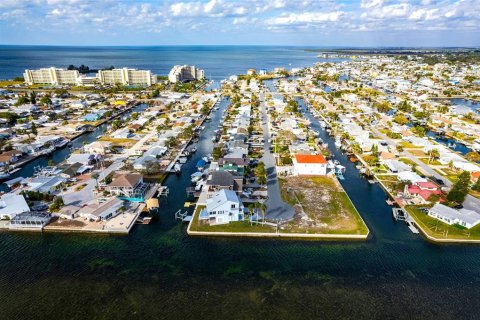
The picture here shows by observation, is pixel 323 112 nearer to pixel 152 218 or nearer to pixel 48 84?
pixel 152 218

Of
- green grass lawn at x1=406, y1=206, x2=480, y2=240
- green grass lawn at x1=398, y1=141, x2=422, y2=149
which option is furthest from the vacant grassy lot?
green grass lawn at x1=398, y1=141, x2=422, y2=149

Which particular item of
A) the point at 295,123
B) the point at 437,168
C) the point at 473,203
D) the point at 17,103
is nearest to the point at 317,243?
the point at 473,203

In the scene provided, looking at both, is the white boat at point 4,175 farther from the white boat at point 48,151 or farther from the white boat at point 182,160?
the white boat at point 182,160

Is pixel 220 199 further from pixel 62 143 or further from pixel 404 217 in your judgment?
pixel 62 143

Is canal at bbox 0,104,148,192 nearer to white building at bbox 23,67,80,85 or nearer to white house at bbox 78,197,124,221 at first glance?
white house at bbox 78,197,124,221

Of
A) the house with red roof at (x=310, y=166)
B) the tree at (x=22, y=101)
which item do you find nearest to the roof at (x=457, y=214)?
the house with red roof at (x=310, y=166)

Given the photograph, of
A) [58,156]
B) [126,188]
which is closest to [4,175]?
[58,156]
